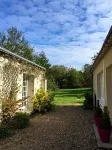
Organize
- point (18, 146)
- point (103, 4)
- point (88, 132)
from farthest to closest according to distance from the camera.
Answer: point (88, 132)
point (103, 4)
point (18, 146)

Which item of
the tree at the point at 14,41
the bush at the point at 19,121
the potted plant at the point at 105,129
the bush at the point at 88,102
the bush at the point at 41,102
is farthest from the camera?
the tree at the point at 14,41

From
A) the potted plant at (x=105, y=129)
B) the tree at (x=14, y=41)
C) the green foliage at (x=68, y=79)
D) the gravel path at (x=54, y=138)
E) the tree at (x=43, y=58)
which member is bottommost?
the gravel path at (x=54, y=138)

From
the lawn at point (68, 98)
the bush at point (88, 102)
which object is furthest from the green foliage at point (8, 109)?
the lawn at point (68, 98)

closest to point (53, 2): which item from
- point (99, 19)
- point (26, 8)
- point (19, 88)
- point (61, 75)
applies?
point (26, 8)

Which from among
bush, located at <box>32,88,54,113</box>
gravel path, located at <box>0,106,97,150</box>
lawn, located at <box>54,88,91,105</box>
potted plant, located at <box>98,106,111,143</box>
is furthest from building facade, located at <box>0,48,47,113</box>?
lawn, located at <box>54,88,91,105</box>

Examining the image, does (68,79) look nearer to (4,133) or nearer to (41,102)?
(41,102)

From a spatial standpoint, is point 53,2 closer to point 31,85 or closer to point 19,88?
point 19,88

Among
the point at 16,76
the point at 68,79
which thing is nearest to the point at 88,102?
the point at 16,76

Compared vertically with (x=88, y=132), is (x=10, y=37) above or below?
above

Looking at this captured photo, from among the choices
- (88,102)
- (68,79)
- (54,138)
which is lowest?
(54,138)

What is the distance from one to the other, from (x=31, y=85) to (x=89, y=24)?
20.2 feet

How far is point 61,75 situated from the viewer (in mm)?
53875

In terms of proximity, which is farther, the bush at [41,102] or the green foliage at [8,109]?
the bush at [41,102]

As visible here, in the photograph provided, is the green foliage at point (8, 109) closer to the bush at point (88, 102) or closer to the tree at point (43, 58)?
the bush at point (88, 102)
